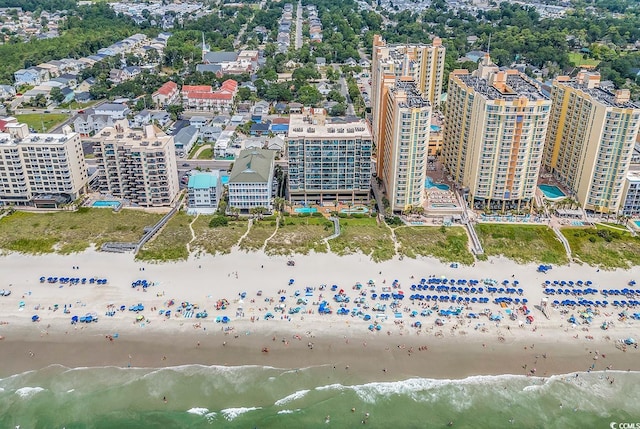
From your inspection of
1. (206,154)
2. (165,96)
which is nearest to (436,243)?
(206,154)

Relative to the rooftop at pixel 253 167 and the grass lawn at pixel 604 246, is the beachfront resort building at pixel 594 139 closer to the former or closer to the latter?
the grass lawn at pixel 604 246

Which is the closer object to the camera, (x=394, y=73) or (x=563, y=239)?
(x=563, y=239)

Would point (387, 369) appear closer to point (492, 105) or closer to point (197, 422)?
point (197, 422)

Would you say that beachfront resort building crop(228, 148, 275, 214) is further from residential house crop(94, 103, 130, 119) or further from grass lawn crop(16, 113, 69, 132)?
grass lawn crop(16, 113, 69, 132)

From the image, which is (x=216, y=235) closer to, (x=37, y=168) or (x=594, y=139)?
(x=37, y=168)

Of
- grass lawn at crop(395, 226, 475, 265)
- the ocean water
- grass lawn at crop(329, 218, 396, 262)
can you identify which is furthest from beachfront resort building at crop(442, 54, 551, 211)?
the ocean water

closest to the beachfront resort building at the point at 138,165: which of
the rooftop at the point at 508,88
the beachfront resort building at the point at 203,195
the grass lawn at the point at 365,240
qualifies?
the beachfront resort building at the point at 203,195


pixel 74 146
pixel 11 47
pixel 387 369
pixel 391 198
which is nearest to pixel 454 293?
pixel 387 369
